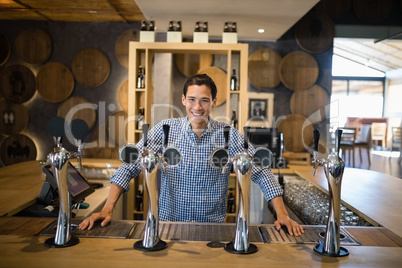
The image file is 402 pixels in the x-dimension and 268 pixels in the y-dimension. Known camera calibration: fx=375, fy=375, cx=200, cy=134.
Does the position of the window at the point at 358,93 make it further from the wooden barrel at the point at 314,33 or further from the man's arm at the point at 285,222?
the man's arm at the point at 285,222

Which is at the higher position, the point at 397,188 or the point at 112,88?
the point at 112,88

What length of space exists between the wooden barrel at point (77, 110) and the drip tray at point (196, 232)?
14.2ft

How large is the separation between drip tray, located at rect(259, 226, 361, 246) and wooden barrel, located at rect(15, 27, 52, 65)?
5144mm

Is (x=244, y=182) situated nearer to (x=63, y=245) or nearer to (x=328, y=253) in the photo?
(x=328, y=253)

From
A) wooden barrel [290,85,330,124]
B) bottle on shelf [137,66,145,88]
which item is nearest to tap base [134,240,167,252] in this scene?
bottle on shelf [137,66,145,88]

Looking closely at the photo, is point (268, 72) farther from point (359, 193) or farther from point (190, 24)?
point (359, 193)

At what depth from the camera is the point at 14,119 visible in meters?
5.87

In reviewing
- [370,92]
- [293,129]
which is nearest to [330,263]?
[293,129]

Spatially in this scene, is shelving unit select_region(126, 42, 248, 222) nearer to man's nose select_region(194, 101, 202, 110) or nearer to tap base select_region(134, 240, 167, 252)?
man's nose select_region(194, 101, 202, 110)

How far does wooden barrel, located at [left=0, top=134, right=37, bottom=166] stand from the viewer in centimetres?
586

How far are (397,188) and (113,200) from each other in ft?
7.42

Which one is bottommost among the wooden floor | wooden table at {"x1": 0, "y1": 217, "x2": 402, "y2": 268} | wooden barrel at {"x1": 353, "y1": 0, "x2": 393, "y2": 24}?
the wooden floor

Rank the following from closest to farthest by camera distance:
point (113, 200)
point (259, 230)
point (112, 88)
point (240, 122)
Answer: point (259, 230) → point (113, 200) → point (240, 122) → point (112, 88)

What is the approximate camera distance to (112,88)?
585 centimetres
